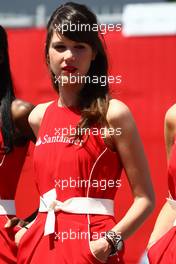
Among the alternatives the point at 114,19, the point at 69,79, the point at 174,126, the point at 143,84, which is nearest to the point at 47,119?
the point at 69,79

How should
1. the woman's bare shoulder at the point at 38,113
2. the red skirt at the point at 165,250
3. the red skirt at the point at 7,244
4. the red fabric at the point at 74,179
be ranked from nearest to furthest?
the red skirt at the point at 165,250 → the red fabric at the point at 74,179 → the woman's bare shoulder at the point at 38,113 → the red skirt at the point at 7,244

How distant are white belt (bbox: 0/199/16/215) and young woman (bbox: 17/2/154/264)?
0.56 m

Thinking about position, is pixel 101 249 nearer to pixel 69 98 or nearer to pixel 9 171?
pixel 69 98

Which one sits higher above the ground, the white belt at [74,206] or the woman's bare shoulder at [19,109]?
the woman's bare shoulder at [19,109]

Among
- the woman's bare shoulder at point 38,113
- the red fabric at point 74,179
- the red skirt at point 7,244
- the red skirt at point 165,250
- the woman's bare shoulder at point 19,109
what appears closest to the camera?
the red skirt at point 165,250

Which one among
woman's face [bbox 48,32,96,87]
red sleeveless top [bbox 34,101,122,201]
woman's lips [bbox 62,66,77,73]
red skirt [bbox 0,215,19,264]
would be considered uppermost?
woman's face [bbox 48,32,96,87]

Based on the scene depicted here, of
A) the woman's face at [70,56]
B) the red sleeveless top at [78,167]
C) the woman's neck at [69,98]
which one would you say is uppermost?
the woman's face at [70,56]

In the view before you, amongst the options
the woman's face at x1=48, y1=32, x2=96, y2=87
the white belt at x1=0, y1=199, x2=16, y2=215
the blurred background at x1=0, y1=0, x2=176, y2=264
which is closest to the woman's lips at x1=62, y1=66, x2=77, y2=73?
the woman's face at x1=48, y1=32, x2=96, y2=87

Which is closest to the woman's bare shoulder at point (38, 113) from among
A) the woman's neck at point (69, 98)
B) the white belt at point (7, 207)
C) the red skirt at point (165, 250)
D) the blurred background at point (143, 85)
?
the woman's neck at point (69, 98)

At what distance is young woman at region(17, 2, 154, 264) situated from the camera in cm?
390

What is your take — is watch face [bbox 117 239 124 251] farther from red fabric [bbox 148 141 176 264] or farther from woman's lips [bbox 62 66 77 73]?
woman's lips [bbox 62 66 77 73]

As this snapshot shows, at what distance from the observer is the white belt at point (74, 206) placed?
392cm

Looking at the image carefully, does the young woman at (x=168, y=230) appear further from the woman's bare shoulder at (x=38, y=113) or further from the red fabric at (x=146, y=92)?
the red fabric at (x=146, y=92)

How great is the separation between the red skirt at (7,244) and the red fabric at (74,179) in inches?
23.3
